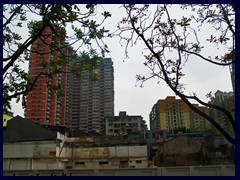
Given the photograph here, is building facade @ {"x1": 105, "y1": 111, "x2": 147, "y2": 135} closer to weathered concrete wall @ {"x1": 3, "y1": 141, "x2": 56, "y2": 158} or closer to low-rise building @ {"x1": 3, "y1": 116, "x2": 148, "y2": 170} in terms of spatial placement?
A: low-rise building @ {"x1": 3, "y1": 116, "x2": 148, "y2": 170}

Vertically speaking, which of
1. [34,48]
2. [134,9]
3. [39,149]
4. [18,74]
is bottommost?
[39,149]

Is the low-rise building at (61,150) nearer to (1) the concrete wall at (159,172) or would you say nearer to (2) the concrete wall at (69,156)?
(2) the concrete wall at (69,156)

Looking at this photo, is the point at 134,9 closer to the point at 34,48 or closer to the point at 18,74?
the point at 34,48

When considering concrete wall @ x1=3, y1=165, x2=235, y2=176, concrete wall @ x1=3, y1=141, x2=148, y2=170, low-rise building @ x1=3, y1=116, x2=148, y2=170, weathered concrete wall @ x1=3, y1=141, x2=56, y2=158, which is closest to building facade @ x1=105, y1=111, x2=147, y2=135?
low-rise building @ x1=3, y1=116, x2=148, y2=170

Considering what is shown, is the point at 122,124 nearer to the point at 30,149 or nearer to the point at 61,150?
the point at 61,150

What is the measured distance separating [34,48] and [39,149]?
1733 cm

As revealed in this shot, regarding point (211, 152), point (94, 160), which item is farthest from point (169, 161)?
point (94, 160)

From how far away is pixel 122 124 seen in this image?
47375 mm

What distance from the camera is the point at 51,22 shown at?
5055 millimetres

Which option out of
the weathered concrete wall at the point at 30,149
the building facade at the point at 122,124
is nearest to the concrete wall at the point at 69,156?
the weathered concrete wall at the point at 30,149

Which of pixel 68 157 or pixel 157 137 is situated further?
pixel 157 137

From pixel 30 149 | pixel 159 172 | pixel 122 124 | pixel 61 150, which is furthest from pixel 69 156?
pixel 122 124

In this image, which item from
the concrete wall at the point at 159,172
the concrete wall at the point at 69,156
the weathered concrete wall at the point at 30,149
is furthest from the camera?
the weathered concrete wall at the point at 30,149

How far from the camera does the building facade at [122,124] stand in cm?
4566
